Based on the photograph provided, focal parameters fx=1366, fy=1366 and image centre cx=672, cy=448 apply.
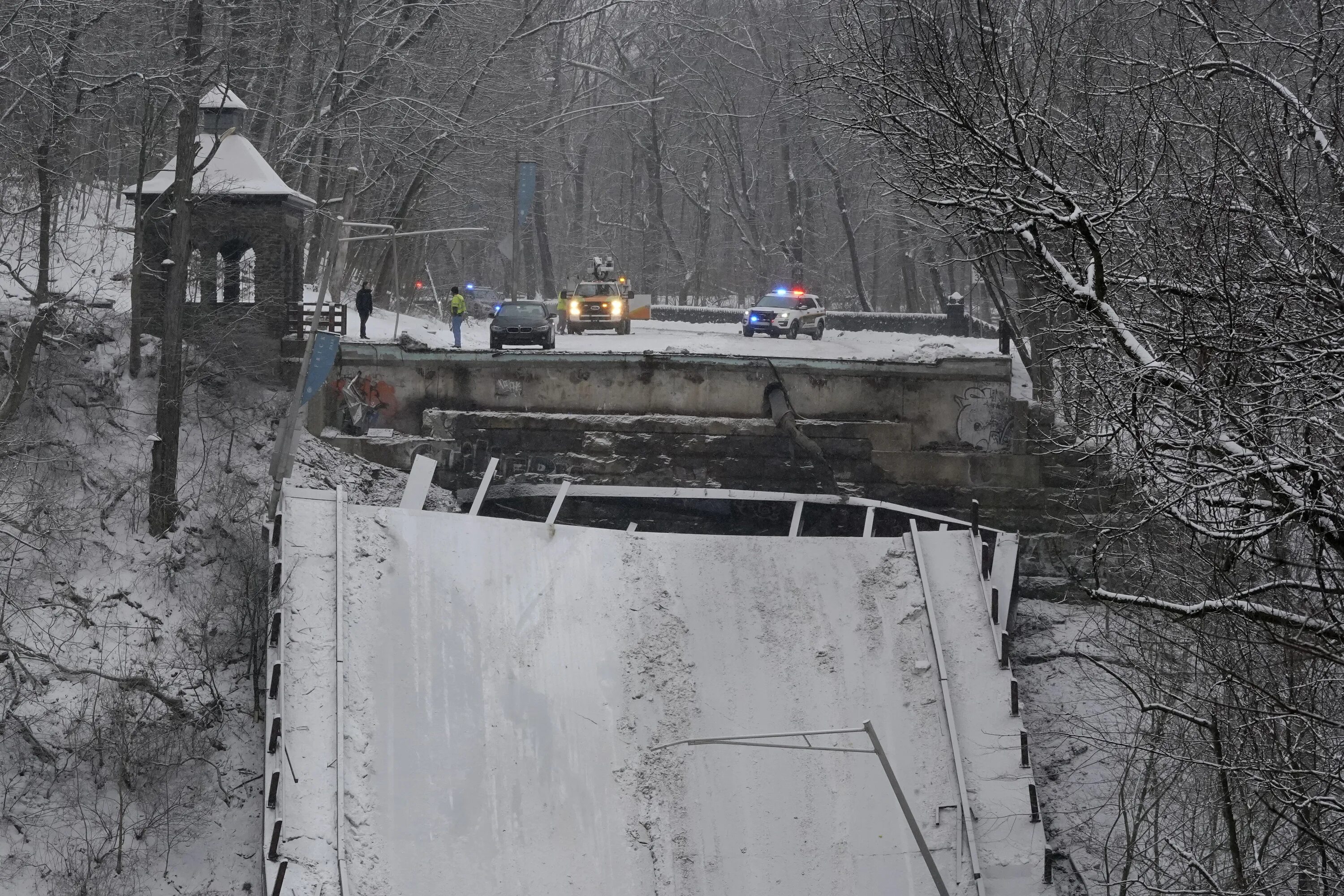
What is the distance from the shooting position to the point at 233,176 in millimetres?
24344

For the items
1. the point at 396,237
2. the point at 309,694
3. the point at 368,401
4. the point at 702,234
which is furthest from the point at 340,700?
the point at 702,234

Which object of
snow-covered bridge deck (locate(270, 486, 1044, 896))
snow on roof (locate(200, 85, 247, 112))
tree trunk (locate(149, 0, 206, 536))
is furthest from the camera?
snow on roof (locate(200, 85, 247, 112))

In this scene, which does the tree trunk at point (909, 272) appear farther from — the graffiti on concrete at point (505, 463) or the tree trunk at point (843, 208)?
the graffiti on concrete at point (505, 463)

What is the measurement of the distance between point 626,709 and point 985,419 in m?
11.5

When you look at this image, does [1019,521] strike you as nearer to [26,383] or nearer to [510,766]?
[510,766]

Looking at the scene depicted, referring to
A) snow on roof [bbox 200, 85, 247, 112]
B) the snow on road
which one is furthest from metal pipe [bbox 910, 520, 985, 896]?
snow on roof [bbox 200, 85, 247, 112]

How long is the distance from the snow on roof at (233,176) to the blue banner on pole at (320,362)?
4.09 m

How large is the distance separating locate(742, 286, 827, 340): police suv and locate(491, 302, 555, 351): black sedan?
7.83 meters

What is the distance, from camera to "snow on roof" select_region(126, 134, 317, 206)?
942 inches

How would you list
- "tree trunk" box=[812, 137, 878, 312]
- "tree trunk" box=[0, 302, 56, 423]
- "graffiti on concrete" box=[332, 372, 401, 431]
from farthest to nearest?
"tree trunk" box=[812, 137, 878, 312], "graffiti on concrete" box=[332, 372, 401, 431], "tree trunk" box=[0, 302, 56, 423]

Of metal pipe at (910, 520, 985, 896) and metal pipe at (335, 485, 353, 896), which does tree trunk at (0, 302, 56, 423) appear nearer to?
metal pipe at (335, 485, 353, 896)

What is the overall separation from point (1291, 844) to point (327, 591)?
406 inches

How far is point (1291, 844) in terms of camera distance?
1116 centimetres

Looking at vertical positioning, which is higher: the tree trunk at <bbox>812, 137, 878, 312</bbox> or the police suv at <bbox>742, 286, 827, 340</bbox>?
the tree trunk at <bbox>812, 137, 878, 312</bbox>
